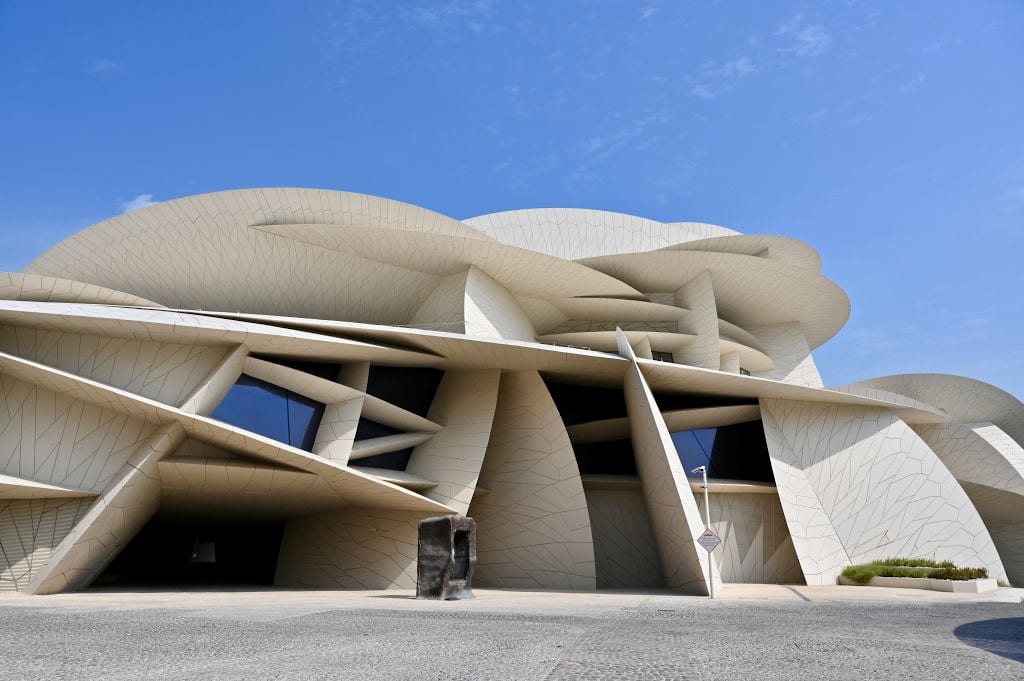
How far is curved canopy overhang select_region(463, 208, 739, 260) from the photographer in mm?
32031

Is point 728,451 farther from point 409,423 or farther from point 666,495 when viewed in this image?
point 409,423

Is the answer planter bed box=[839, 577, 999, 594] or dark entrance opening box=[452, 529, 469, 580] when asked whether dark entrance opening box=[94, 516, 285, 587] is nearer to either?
dark entrance opening box=[452, 529, 469, 580]

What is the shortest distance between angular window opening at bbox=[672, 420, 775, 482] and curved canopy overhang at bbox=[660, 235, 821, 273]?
323 inches

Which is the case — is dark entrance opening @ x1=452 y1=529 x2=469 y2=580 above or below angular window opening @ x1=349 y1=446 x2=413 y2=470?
below

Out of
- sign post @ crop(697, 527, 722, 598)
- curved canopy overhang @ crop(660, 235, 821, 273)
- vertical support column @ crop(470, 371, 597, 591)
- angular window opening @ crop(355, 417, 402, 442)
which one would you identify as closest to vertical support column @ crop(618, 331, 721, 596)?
sign post @ crop(697, 527, 722, 598)

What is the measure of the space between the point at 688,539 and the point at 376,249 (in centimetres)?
1428

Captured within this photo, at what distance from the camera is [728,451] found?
27.1 meters

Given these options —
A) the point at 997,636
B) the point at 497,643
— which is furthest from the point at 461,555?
the point at 997,636

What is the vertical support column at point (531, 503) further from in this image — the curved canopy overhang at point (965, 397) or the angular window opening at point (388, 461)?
the curved canopy overhang at point (965, 397)

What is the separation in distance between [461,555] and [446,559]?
27.4 inches

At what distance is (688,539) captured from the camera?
1914cm

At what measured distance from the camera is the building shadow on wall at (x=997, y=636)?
7.22 metres

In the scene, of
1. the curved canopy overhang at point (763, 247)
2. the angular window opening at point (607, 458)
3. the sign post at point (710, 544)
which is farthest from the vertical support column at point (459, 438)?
the curved canopy overhang at point (763, 247)

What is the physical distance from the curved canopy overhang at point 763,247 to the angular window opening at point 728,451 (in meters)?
8.21
